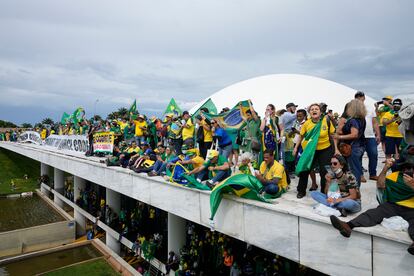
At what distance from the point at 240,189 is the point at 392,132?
3.45m

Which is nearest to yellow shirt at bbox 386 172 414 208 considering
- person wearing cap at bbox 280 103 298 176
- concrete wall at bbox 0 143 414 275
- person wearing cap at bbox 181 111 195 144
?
concrete wall at bbox 0 143 414 275

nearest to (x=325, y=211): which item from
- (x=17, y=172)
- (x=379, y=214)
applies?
(x=379, y=214)

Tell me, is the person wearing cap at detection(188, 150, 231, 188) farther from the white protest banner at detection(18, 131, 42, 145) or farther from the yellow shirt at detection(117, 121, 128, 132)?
the white protest banner at detection(18, 131, 42, 145)

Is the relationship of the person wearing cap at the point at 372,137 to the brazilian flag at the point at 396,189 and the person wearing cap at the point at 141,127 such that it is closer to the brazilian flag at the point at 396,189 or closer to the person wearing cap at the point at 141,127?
the brazilian flag at the point at 396,189

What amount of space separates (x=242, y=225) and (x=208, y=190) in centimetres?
111

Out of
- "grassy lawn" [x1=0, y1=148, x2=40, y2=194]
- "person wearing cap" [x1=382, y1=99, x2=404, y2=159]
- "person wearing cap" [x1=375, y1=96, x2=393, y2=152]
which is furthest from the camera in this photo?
"grassy lawn" [x1=0, y1=148, x2=40, y2=194]

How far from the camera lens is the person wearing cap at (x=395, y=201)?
3.26 m

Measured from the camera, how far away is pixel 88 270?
36.8ft

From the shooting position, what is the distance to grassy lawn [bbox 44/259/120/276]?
11.1 meters

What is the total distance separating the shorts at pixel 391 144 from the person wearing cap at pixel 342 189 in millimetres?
2735

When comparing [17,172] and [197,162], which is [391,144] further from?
[17,172]

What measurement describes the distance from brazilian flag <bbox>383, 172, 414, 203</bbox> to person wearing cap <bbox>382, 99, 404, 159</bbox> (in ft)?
9.04

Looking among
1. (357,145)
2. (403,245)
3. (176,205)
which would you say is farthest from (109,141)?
(403,245)

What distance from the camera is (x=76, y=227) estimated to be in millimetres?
16984
